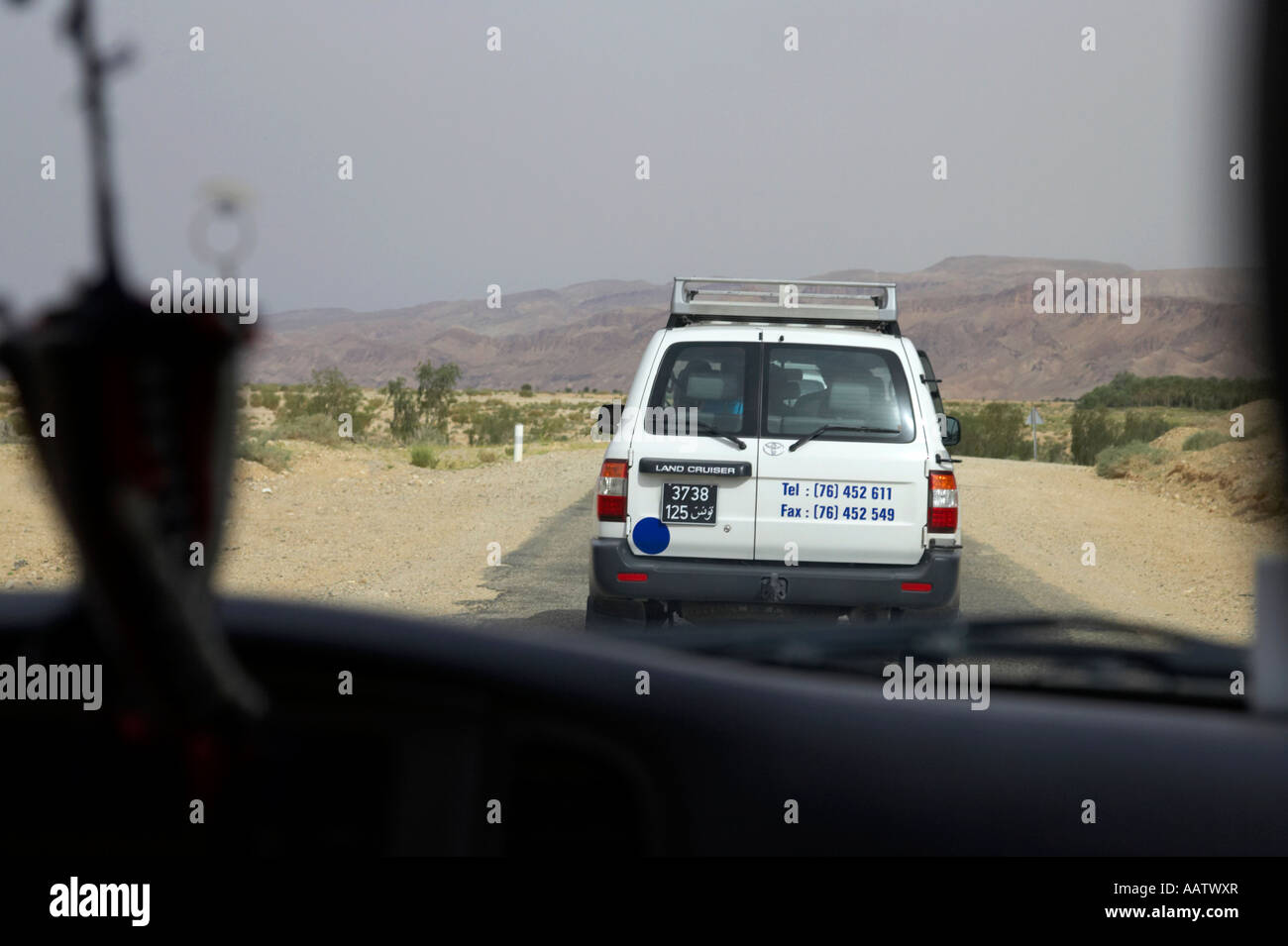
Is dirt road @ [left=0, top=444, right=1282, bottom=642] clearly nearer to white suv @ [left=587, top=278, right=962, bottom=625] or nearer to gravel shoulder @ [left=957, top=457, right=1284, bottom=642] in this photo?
gravel shoulder @ [left=957, top=457, right=1284, bottom=642]

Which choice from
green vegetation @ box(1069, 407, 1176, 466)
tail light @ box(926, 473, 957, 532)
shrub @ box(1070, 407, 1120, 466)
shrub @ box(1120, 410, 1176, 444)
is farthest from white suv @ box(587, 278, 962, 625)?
shrub @ box(1070, 407, 1120, 466)

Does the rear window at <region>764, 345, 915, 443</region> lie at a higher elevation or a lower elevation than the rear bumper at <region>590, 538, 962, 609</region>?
higher

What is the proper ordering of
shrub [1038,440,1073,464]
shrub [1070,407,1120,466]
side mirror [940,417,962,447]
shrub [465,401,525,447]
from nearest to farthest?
side mirror [940,417,962,447] < shrub [465,401,525,447] < shrub [1070,407,1120,466] < shrub [1038,440,1073,464]

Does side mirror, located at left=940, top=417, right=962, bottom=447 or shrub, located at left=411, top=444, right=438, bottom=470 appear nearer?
side mirror, located at left=940, top=417, right=962, bottom=447

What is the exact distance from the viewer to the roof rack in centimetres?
914

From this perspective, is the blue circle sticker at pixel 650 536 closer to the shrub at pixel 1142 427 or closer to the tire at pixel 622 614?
the tire at pixel 622 614

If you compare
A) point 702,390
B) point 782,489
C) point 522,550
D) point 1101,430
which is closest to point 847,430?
point 782,489

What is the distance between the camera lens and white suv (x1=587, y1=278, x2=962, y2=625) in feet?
24.3

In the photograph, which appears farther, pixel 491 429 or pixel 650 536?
pixel 491 429

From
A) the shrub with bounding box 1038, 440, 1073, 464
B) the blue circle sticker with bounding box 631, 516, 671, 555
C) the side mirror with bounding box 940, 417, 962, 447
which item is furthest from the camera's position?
the shrub with bounding box 1038, 440, 1073, 464

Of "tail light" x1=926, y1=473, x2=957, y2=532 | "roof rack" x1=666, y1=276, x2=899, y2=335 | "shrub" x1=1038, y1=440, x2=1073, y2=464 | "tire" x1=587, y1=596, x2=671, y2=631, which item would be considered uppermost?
"roof rack" x1=666, y1=276, x2=899, y2=335

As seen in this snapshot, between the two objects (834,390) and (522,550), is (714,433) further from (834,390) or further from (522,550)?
(522,550)

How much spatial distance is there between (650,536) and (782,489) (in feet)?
2.80

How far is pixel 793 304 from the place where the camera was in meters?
9.20
